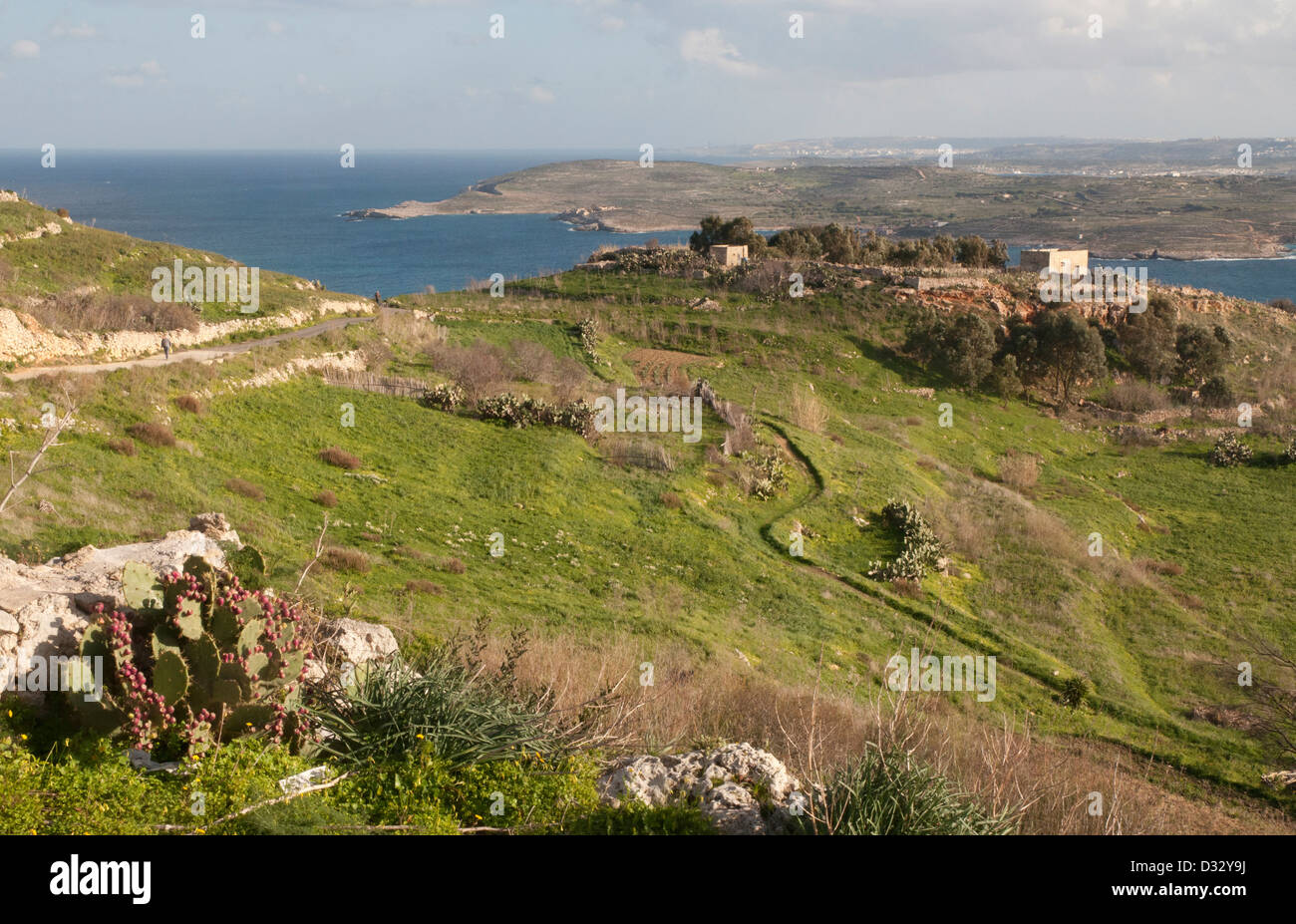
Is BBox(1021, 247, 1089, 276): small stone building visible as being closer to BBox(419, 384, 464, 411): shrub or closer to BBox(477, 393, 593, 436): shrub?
BBox(477, 393, 593, 436): shrub

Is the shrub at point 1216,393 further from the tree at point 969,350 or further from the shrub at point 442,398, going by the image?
the shrub at point 442,398

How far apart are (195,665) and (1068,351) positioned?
141 ft

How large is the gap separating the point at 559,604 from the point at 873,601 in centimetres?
880

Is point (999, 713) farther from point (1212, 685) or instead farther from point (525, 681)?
point (525, 681)

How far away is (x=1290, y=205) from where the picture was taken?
16600 cm

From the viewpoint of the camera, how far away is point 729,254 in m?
56.3

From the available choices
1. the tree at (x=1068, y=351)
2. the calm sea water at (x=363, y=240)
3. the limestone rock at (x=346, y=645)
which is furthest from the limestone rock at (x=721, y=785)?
the calm sea water at (x=363, y=240)

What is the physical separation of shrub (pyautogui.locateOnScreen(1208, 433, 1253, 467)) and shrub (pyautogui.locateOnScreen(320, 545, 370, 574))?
34.1 meters

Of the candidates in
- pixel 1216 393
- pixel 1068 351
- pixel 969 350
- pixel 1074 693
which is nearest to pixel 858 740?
pixel 1074 693

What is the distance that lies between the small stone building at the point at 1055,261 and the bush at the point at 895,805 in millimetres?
55852

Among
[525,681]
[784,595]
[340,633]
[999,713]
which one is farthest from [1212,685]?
[340,633]

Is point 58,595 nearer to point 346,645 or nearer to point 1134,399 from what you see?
point 346,645

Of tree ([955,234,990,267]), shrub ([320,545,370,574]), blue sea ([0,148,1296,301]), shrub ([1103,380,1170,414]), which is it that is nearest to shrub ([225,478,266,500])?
shrub ([320,545,370,574])

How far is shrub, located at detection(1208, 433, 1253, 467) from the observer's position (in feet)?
120
